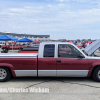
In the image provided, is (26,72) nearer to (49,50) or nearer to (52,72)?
(52,72)

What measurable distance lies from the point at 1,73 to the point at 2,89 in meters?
0.95

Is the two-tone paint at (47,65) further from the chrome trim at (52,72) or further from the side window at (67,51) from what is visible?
the side window at (67,51)

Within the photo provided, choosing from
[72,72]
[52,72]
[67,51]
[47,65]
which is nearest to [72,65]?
[72,72]

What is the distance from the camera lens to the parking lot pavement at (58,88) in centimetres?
420

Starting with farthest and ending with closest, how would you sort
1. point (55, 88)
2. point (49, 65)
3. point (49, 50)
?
point (49, 50)
point (49, 65)
point (55, 88)

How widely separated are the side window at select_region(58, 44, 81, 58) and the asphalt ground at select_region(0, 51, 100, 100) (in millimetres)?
1104

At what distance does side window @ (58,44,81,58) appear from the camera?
5.66 metres

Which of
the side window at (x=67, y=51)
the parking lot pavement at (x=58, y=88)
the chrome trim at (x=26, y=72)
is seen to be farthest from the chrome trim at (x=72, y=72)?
the chrome trim at (x=26, y=72)

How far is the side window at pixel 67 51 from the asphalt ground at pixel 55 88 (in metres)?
1.10

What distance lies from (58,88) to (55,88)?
0.11 meters

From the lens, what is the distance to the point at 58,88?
4938mm

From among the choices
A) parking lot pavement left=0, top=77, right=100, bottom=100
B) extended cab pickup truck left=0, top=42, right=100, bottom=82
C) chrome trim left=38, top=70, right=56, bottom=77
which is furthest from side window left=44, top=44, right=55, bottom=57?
parking lot pavement left=0, top=77, right=100, bottom=100

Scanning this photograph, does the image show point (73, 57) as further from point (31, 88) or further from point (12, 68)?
point (12, 68)

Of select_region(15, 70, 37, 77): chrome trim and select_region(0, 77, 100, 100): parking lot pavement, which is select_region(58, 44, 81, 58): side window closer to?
select_region(0, 77, 100, 100): parking lot pavement
